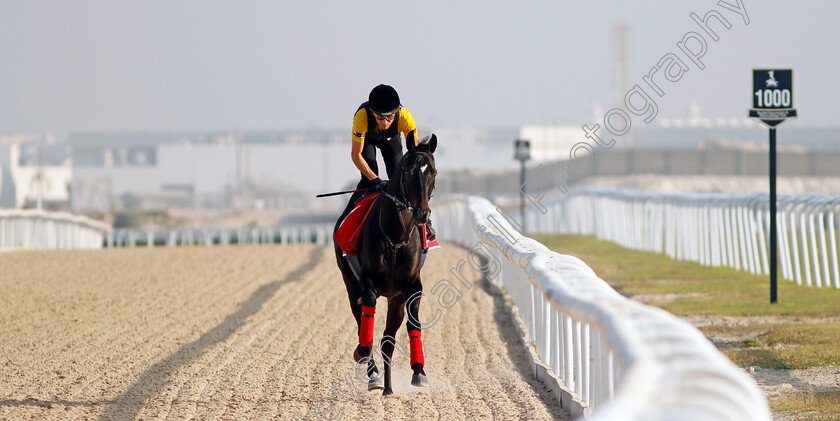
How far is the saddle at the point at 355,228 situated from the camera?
6824 mm

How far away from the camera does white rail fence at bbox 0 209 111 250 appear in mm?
21500

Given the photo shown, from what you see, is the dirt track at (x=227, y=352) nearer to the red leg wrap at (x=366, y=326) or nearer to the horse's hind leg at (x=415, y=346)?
the horse's hind leg at (x=415, y=346)

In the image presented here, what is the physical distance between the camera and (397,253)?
646 cm

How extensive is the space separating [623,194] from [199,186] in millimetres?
81772

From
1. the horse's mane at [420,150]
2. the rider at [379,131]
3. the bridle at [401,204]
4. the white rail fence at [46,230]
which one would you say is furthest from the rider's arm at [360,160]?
the white rail fence at [46,230]

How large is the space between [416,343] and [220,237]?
2737cm

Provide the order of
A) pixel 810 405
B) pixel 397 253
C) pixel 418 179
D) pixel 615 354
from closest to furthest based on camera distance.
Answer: pixel 615 354
pixel 810 405
pixel 418 179
pixel 397 253

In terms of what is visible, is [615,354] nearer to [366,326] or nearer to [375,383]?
[375,383]

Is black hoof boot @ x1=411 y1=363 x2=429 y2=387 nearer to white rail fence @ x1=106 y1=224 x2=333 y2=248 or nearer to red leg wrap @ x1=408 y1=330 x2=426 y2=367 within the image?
red leg wrap @ x1=408 y1=330 x2=426 y2=367

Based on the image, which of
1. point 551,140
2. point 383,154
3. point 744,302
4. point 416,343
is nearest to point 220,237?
point 744,302

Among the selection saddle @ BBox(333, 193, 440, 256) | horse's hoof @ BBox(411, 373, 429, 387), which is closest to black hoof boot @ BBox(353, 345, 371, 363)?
horse's hoof @ BBox(411, 373, 429, 387)

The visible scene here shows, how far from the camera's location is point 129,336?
9125 millimetres

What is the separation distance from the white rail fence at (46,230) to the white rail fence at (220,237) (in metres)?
0.63

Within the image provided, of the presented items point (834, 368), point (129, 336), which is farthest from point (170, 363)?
point (834, 368)
